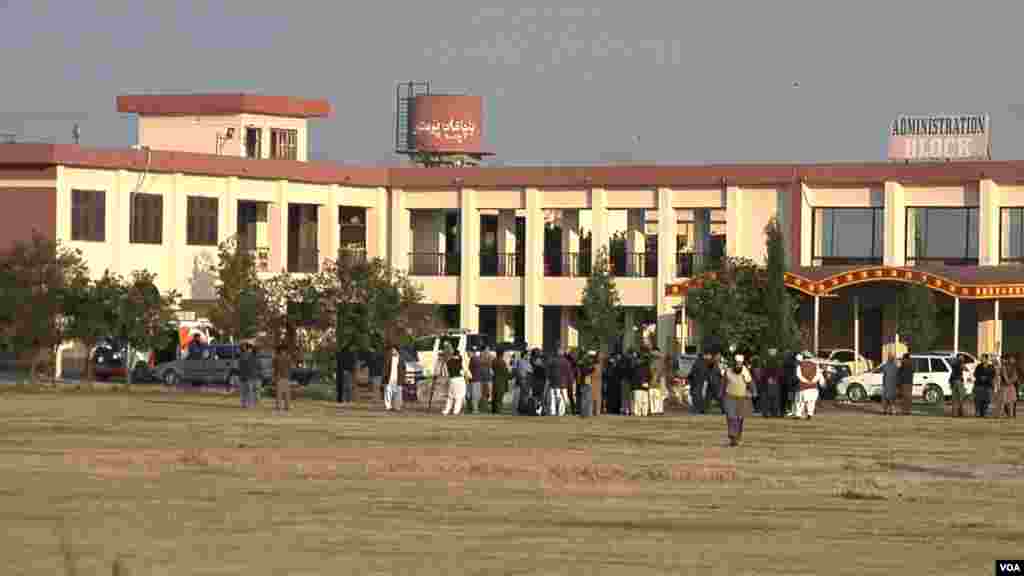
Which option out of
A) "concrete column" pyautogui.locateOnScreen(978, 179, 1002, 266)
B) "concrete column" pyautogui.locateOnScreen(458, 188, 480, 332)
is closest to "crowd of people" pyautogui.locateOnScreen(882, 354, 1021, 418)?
"concrete column" pyautogui.locateOnScreen(978, 179, 1002, 266)

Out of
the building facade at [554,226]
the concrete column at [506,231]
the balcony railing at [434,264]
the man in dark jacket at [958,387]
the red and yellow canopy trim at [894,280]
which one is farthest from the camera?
the concrete column at [506,231]

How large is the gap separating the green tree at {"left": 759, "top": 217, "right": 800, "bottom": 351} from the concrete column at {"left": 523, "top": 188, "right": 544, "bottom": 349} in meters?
10.5

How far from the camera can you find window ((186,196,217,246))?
73938 millimetres

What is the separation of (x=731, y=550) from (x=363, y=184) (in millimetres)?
57424

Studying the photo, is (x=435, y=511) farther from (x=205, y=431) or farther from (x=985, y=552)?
(x=205, y=431)

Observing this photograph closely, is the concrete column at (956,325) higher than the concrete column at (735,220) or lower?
lower

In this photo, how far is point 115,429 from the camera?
1639 inches

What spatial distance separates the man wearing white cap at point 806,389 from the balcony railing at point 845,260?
2244 centimetres

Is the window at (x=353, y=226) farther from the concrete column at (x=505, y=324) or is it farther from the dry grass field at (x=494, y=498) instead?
the dry grass field at (x=494, y=498)

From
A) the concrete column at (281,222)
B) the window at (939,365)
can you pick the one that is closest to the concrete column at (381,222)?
the concrete column at (281,222)

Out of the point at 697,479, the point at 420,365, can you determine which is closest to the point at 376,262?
the point at 420,365

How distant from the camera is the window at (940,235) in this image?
72812 mm

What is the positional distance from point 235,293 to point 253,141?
623 inches

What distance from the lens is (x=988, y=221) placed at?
70.6m
